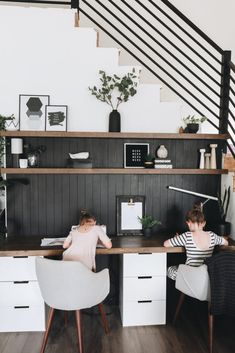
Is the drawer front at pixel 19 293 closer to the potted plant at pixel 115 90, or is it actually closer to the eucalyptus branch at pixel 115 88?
the potted plant at pixel 115 90

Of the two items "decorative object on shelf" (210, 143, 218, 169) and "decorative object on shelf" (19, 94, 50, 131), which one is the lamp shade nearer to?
"decorative object on shelf" (19, 94, 50, 131)

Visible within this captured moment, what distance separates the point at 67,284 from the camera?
9.19 ft

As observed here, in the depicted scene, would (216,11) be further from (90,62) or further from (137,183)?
(137,183)

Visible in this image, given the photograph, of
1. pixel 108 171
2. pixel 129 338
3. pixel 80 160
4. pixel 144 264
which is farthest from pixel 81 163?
pixel 129 338

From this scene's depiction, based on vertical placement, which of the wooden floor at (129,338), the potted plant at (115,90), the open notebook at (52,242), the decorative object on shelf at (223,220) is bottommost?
the wooden floor at (129,338)

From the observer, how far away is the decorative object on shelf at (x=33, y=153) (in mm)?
3719

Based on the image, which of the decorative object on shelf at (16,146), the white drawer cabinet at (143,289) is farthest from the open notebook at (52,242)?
the decorative object on shelf at (16,146)

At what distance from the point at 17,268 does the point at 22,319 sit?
482 mm

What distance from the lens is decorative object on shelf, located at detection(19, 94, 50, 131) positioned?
12.2ft

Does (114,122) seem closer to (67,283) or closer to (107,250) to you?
(107,250)

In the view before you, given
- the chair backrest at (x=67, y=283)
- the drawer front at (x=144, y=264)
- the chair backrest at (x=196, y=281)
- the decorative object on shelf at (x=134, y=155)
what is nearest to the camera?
the chair backrest at (x=67, y=283)

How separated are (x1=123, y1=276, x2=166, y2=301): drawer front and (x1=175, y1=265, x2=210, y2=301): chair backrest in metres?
0.40

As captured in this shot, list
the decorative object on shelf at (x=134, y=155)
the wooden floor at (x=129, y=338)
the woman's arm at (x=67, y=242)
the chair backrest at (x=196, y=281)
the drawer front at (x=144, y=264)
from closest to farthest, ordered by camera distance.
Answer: the chair backrest at (x=196, y=281) → the wooden floor at (x=129, y=338) → the woman's arm at (x=67, y=242) → the drawer front at (x=144, y=264) → the decorative object on shelf at (x=134, y=155)

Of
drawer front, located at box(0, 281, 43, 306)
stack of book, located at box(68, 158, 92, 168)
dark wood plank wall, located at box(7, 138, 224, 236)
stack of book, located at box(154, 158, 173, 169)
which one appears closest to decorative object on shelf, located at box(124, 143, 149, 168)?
dark wood plank wall, located at box(7, 138, 224, 236)
